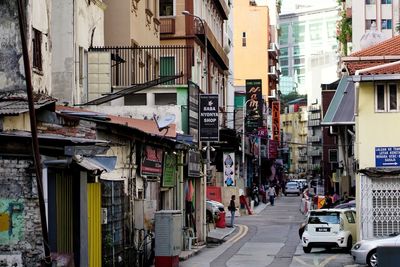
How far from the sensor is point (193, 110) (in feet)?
115

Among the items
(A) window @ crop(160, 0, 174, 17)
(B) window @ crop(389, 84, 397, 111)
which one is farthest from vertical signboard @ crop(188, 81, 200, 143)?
(A) window @ crop(160, 0, 174, 17)

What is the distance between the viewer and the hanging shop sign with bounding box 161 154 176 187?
30141 mm

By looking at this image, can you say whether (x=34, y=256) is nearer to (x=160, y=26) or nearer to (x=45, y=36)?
(x=45, y=36)

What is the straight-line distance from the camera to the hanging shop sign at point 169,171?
30.1 m

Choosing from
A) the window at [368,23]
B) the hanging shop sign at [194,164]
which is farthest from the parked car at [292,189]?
the hanging shop sign at [194,164]

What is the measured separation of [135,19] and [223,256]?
9655 mm

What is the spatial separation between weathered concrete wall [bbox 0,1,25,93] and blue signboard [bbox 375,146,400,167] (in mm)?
13447

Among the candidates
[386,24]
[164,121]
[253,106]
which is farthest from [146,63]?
[386,24]

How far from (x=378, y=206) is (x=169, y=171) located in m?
6.75

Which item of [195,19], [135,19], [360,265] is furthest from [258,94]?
[360,265]

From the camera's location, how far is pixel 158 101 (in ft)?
112

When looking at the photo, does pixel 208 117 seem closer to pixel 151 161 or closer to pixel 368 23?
pixel 151 161

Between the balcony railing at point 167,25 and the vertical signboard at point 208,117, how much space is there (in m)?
7.73

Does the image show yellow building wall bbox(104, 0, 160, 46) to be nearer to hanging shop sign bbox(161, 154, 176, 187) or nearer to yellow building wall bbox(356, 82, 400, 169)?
hanging shop sign bbox(161, 154, 176, 187)
